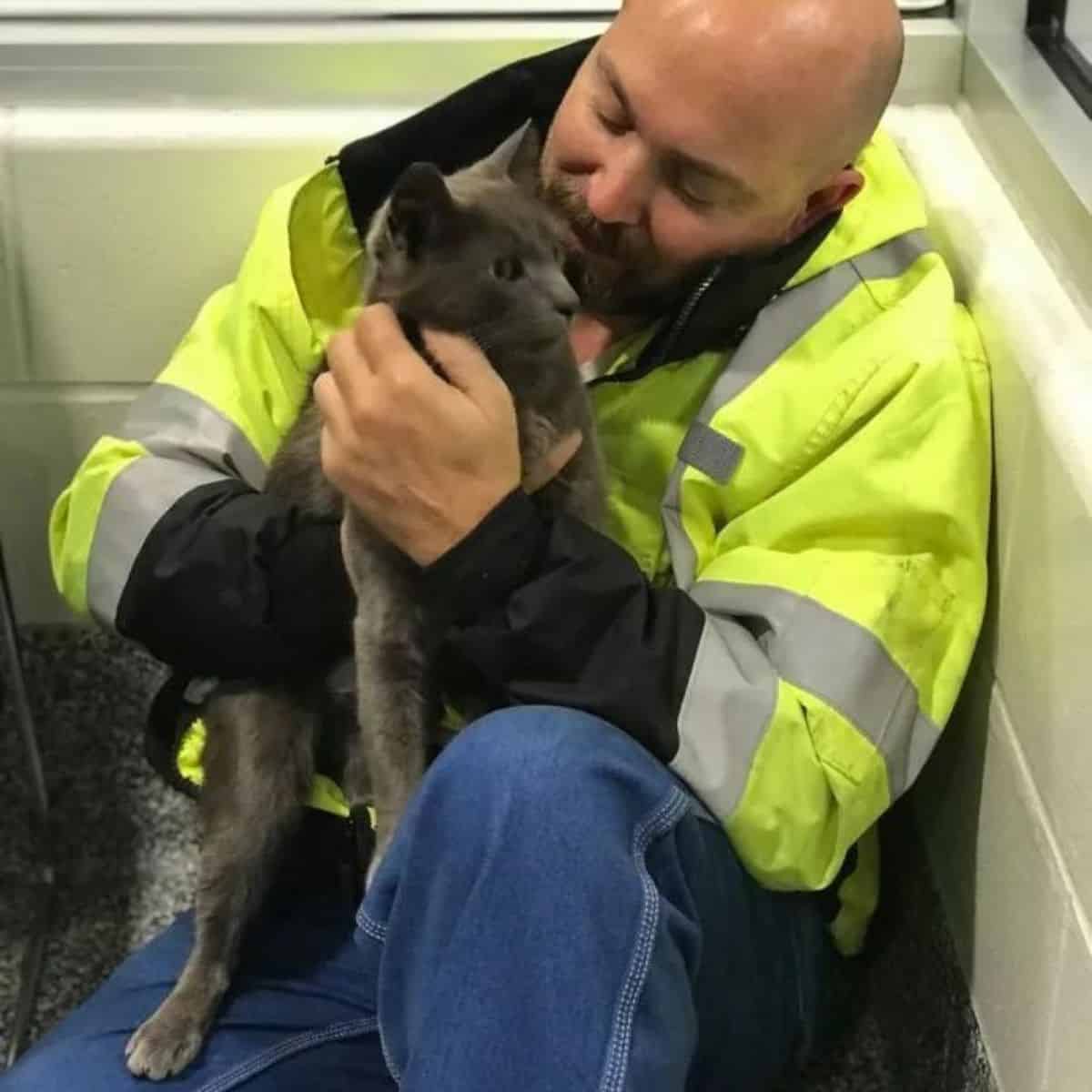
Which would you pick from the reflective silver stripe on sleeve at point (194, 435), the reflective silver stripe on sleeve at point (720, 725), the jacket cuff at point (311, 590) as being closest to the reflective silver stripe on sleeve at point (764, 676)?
the reflective silver stripe on sleeve at point (720, 725)

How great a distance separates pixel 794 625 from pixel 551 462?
191 millimetres

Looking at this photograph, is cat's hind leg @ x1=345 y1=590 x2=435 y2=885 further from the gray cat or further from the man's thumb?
the man's thumb

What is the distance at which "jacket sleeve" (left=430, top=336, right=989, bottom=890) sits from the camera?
1052 millimetres

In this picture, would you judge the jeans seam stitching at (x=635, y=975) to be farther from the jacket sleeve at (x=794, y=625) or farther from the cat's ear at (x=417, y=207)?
the cat's ear at (x=417, y=207)

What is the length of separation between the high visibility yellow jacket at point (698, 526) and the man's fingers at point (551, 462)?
0.14 ft

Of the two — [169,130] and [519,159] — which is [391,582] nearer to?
[519,159]

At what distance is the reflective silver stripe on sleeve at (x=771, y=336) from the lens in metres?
1.20

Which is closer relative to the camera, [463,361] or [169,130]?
[463,361]

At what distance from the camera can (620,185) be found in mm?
1143

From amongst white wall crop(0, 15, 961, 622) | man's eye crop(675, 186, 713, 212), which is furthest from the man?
white wall crop(0, 15, 961, 622)

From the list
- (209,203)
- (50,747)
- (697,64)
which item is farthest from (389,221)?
(50,747)

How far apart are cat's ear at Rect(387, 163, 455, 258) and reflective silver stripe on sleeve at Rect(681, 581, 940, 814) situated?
306 mm

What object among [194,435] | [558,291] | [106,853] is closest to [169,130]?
→ [194,435]

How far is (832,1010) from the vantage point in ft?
4.42
